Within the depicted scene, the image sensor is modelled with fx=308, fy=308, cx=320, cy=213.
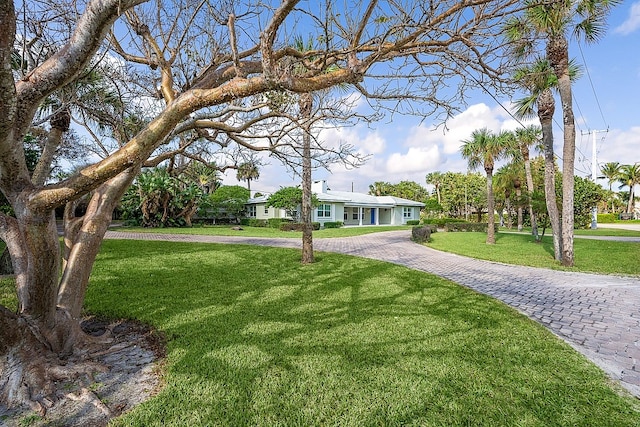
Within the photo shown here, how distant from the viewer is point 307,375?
10.6 feet

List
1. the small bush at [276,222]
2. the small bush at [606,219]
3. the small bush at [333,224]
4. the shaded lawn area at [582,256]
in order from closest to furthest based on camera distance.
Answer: the shaded lawn area at [582,256] < the small bush at [276,222] < the small bush at [333,224] < the small bush at [606,219]

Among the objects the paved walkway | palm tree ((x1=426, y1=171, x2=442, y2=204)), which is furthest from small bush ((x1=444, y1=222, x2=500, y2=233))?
palm tree ((x1=426, y1=171, x2=442, y2=204))

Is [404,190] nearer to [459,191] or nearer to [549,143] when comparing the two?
[459,191]

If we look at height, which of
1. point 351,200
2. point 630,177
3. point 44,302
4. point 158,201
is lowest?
point 44,302

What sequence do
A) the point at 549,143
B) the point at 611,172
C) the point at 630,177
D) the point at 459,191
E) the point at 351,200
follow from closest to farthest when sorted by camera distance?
the point at 549,143 < the point at 351,200 < the point at 459,191 < the point at 630,177 < the point at 611,172

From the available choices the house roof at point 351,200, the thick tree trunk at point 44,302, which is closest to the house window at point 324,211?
the house roof at point 351,200

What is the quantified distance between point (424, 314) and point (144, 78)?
6.73m

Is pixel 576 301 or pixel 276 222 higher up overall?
pixel 276 222

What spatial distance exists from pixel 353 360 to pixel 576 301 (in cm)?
545

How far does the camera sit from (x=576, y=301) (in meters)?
6.18

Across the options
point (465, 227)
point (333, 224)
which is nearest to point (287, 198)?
point (333, 224)

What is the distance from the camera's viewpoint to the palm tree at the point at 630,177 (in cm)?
4650

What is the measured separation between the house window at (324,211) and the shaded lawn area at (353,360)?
24.9 meters

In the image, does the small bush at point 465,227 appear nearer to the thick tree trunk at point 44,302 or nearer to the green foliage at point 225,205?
the green foliage at point 225,205
